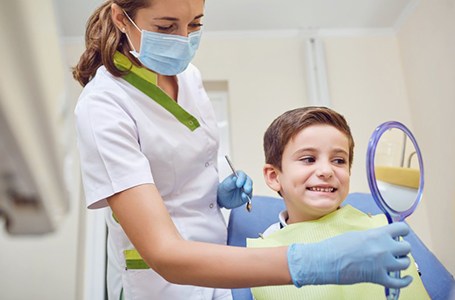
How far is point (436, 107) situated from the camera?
2926mm

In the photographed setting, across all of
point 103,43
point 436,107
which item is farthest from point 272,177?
point 436,107

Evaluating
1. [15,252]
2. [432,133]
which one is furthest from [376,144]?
[432,133]

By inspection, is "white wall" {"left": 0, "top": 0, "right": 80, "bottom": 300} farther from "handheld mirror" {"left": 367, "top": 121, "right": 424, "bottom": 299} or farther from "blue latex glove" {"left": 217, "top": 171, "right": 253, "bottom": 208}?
"blue latex glove" {"left": 217, "top": 171, "right": 253, "bottom": 208}

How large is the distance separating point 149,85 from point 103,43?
0.58ft

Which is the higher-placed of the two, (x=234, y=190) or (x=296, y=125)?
(x=296, y=125)

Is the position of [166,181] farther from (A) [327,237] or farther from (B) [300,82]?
(B) [300,82]

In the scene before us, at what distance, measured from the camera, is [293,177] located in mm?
1352

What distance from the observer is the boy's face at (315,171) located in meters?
1.30

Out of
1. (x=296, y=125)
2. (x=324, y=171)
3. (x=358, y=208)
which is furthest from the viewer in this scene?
(x=358, y=208)

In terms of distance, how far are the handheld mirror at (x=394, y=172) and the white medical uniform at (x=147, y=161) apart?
49 cm

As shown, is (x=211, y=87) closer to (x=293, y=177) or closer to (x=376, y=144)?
(x=293, y=177)

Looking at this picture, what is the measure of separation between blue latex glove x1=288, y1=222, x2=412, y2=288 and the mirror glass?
0.18 meters

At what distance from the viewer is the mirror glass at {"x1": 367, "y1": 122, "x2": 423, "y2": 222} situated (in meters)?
1.00

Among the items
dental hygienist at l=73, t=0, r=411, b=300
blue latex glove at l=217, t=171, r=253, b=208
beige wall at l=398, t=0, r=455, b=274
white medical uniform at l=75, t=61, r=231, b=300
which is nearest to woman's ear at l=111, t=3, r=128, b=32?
dental hygienist at l=73, t=0, r=411, b=300
